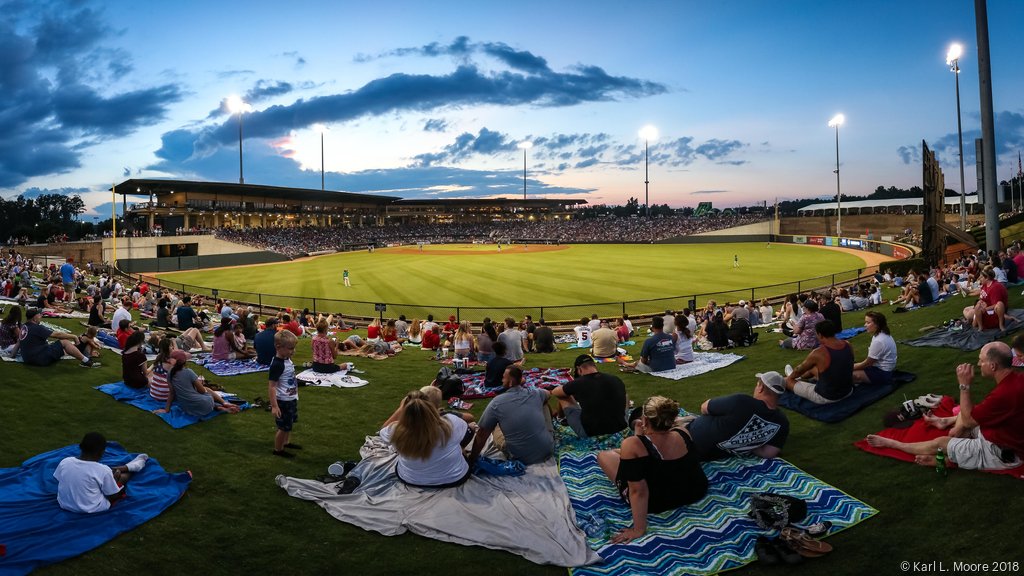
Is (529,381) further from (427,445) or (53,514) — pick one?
(53,514)

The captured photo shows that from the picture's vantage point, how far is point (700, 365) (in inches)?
487

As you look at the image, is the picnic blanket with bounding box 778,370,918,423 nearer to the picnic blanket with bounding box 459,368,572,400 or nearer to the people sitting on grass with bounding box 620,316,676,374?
the people sitting on grass with bounding box 620,316,676,374

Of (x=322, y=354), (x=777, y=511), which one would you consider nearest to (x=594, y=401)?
(x=777, y=511)

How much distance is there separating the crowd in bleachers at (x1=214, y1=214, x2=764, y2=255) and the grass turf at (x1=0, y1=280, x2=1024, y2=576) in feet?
219

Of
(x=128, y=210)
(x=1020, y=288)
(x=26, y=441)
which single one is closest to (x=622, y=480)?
(x=26, y=441)

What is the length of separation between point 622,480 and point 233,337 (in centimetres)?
1123

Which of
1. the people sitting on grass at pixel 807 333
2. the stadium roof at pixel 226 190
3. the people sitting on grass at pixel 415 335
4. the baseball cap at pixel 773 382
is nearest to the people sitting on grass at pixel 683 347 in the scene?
the people sitting on grass at pixel 807 333

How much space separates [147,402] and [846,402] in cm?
1107

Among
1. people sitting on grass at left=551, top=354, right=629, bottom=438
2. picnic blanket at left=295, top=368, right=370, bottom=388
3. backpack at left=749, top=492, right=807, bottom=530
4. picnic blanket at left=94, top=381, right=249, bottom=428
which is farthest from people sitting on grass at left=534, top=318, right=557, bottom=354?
backpack at left=749, top=492, right=807, bottom=530

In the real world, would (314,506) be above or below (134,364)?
below

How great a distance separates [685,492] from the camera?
5832 mm

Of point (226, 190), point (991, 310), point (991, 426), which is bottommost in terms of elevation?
point (991, 426)

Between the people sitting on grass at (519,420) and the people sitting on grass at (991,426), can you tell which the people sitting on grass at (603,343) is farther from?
the people sitting on grass at (991,426)

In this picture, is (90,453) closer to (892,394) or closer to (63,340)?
(63,340)
